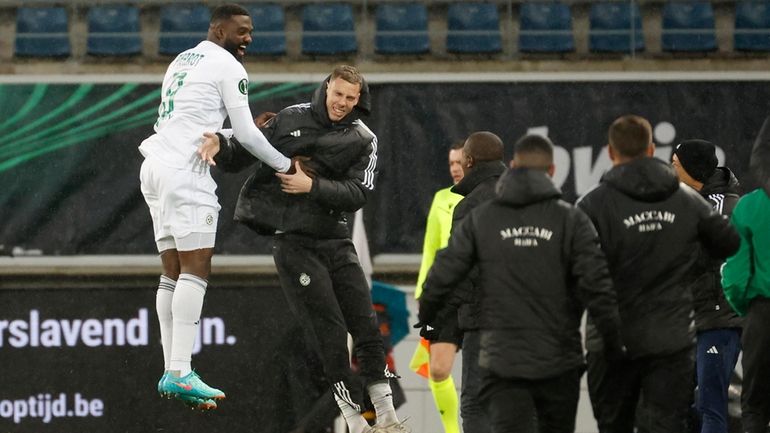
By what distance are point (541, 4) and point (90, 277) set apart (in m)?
5.80

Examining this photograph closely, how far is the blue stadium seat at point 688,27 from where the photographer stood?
13.2 m

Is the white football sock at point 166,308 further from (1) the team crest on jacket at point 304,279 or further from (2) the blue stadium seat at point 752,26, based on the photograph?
(2) the blue stadium seat at point 752,26

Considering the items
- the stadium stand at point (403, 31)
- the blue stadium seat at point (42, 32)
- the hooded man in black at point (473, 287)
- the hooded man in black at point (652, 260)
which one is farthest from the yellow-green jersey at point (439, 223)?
the blue stadium seat at point (42, 32)

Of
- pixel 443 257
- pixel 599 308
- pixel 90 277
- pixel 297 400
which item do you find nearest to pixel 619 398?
pixel 599 308

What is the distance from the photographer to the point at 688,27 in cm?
1345

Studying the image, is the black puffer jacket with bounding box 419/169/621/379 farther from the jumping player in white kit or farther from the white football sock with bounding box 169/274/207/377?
the white football sock with bounding box 169/274/207/377

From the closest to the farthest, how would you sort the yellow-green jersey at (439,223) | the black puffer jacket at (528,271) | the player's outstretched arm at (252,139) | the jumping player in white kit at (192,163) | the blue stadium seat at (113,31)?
the black puffer jacket at (528,271)
the player's outstretched arm at (252,139)
the jumping player in white kit at (192,163)
the yellow-green jersey at (439,223)
the blue stadium seat at (113,31)

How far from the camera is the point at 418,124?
11.4 m

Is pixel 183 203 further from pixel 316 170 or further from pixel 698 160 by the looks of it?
pixel 698 160

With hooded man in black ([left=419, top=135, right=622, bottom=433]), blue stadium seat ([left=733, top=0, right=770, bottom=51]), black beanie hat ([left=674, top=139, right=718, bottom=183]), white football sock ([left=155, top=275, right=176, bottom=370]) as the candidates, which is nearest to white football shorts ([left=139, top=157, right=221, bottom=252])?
white football sock ([left=155, top=275, right=176, bottom=370])

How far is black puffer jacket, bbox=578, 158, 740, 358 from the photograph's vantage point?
18.2ft

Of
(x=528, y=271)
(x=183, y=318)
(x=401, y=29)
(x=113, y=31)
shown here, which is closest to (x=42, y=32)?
(x=113, y=31)

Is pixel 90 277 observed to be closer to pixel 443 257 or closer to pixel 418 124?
pixel 418 124

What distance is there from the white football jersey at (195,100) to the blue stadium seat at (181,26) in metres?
6.31
